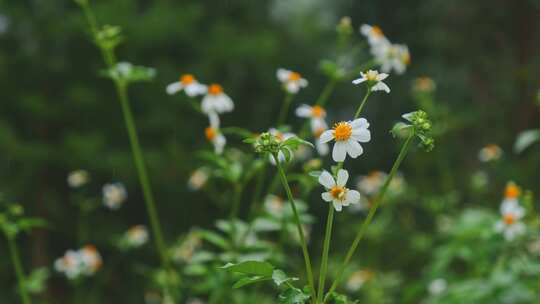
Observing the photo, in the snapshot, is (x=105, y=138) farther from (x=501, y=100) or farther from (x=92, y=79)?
(x=501, y=100)

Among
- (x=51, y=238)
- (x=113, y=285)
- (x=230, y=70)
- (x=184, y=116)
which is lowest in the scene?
(x=113, y=285)

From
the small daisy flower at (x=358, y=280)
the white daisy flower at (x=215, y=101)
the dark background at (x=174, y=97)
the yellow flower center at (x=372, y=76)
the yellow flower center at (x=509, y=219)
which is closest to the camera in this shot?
the yellow flower center at (x=372, y=76)

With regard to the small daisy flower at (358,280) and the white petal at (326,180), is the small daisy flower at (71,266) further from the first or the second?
the white petal at (326,180)

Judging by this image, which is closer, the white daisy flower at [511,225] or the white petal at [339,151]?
the white petal at [339,151]

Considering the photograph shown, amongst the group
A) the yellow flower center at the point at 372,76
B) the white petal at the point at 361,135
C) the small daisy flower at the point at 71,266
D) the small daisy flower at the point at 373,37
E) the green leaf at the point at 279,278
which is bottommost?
the green leaf at the point at 279,278

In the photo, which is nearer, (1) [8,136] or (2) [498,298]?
(2) [498,298]

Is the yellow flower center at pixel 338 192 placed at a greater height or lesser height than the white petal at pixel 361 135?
lesser

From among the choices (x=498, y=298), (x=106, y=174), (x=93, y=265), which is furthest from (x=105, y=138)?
(x=498, y=298)

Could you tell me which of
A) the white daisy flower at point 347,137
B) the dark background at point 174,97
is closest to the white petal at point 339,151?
the white daisy flower at point 347,137

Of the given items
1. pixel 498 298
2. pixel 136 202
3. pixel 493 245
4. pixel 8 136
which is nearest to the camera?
pixel 498 298
